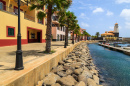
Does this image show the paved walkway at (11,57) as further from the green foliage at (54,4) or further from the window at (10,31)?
the window at (10,31)

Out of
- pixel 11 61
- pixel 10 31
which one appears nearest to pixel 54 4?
pixel 11 61

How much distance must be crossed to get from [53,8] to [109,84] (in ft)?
29.0

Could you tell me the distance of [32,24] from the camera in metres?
19.5

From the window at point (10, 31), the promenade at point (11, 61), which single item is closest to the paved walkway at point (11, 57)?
the promenade at point (11, 61)

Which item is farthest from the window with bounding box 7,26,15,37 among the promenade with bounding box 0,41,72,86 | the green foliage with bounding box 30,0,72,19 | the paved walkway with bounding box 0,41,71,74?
the green foliage with bounding box 30,0,72,19

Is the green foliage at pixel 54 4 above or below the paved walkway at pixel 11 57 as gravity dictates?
above

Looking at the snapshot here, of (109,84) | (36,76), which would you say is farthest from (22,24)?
(109,84)

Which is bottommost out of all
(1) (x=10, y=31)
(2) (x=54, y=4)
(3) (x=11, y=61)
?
(3) (x=11, y=61)

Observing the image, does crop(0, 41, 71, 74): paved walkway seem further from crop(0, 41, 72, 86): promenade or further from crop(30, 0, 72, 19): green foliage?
crop(30, 0, 72, 19): green foliage

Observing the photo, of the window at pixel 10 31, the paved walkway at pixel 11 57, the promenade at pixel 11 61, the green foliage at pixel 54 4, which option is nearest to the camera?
the promenade at pixel 11 61

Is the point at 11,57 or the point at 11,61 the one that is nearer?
the point at 11,61

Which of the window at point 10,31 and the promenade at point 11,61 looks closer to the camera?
the promenade at point 11,61

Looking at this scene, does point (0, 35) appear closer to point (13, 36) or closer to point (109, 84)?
point (13, 36)

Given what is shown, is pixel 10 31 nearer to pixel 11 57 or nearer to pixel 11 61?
pixel 11 57
